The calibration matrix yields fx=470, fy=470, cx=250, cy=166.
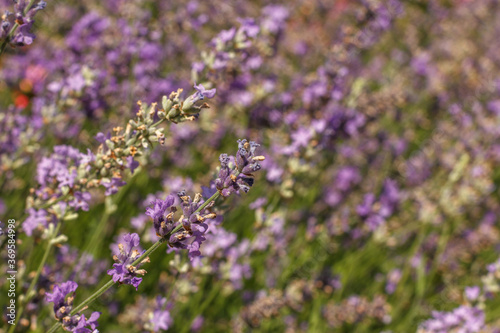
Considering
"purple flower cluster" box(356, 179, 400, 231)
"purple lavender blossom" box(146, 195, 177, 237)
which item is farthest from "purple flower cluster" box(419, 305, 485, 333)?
"purple lavender blossom" box(146, 195, 177, 237)

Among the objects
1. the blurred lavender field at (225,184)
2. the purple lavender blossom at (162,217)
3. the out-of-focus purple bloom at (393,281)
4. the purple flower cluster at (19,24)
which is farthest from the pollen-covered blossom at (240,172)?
the out-of-focus purple bloom at (393,281)

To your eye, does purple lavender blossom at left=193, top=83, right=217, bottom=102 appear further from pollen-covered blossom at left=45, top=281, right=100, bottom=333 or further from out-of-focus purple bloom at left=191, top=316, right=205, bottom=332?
out-of-focus purple bloom at left=191, top=316, right=205, bottom=332

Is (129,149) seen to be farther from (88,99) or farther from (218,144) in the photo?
(218,144)

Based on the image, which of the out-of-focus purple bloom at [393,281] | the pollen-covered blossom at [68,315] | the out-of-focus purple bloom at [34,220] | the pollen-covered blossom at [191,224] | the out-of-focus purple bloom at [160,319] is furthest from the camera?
the out-of-focus purple bloom at [393,281]

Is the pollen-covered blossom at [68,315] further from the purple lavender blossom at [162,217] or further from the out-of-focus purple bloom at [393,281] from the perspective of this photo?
the out-of-focus purple bloom at [393,281]

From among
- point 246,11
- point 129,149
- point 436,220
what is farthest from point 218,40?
point 246,11

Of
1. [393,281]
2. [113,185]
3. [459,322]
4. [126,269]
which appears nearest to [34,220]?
[113,185]
